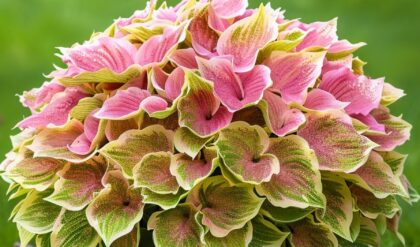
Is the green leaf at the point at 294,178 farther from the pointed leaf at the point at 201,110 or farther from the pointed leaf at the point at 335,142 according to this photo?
the pointed leaf at the point at 201,110

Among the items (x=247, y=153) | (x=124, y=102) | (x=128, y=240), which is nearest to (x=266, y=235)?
(x=247, y=153)

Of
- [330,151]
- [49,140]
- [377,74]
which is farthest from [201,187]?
[377,74]

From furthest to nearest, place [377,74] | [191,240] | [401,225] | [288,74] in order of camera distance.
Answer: [377,74] → [401,225] → [288,74] → [191,240]

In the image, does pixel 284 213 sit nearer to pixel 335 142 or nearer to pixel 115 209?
pixel 335 142

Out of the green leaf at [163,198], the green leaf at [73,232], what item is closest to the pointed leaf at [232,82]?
the green leaf at [163,198]

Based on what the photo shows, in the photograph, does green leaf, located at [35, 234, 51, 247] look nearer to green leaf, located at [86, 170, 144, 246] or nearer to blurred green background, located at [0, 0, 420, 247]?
green leaf, located at [86, 170, 144, 246]

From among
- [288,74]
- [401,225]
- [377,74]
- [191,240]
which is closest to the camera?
[191,240]

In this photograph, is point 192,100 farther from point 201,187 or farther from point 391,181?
point 391,181
